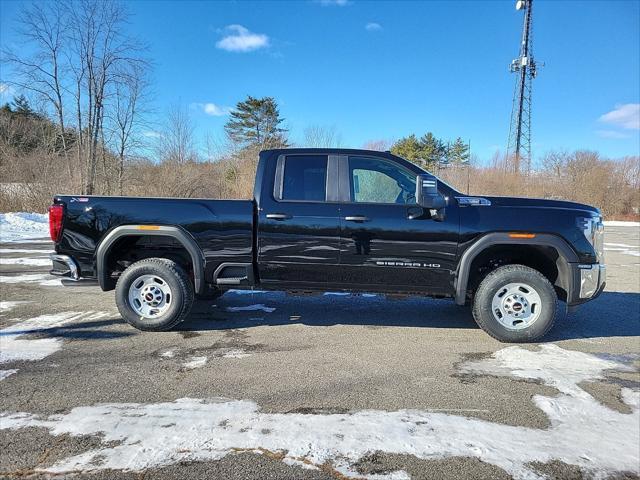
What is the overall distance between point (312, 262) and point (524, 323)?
242 cm

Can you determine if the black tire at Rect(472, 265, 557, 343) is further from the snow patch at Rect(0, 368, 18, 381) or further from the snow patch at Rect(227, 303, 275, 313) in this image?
the snow patch at Rect(0, 368, 18, 381)

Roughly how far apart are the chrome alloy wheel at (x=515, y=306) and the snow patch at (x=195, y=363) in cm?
307

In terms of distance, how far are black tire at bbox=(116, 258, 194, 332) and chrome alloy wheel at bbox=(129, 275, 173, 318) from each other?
4cm

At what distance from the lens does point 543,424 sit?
110 inches

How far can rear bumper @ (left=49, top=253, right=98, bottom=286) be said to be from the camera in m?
4.64

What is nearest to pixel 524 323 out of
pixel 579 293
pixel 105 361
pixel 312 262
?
pixel 579 293

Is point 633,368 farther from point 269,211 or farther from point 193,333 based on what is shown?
point 193,333

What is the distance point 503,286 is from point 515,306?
0.84 feet

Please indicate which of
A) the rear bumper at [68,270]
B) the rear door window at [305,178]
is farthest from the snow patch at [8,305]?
the rear door window at [305,178]

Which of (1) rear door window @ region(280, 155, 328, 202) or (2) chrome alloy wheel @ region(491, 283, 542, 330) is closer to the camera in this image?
(2) chrome alloy wheel @ region(491, 283, 542, 330)

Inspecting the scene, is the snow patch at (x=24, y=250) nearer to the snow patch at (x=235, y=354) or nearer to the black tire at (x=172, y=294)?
the black tire at (x=172, y=294)

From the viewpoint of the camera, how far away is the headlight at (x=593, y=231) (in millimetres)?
4281

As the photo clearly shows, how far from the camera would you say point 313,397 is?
3141 mm

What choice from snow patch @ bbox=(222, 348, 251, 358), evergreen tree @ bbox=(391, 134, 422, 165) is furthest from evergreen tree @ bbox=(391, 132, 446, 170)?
snow patch @ bbox=(222, 348, 251, 358)
